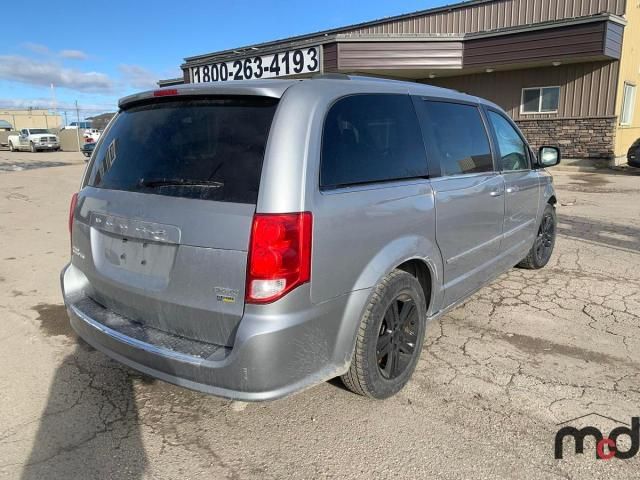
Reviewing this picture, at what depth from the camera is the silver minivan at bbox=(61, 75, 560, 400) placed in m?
2.25

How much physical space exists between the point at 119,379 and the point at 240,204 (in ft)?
5.74

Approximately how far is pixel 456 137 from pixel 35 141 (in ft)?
121

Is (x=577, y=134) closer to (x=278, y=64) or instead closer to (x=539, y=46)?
(x=539, y=46)

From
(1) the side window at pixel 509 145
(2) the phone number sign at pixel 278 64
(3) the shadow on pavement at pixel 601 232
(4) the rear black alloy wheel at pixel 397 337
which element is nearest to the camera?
(4) the rear black alloy wheel at pixel 397 337

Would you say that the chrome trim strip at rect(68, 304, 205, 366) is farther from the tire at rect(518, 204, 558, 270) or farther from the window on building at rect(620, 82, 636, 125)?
the window on building at rect(620, 82, 636, 125)

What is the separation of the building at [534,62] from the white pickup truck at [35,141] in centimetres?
2104

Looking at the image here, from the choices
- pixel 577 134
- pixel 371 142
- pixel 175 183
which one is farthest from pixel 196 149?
pixel 577 134

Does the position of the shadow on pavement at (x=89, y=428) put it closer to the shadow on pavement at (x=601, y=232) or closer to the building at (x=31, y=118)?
the shadow on pavement at (x=601, y=232)

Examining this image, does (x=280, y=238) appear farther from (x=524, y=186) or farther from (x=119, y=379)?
(x=524, y=186)

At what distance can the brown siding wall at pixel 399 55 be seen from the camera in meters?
16.3

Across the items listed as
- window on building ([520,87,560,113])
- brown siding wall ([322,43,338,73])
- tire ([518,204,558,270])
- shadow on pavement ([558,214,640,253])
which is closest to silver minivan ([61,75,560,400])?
tire ([518,204,558,270])

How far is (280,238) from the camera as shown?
86.9 inches

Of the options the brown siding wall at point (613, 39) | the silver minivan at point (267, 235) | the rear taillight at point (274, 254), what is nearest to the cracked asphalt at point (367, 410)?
the silver minivan at point (267, 235)

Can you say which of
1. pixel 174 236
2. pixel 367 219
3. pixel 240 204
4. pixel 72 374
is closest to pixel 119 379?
pixel 72 374
